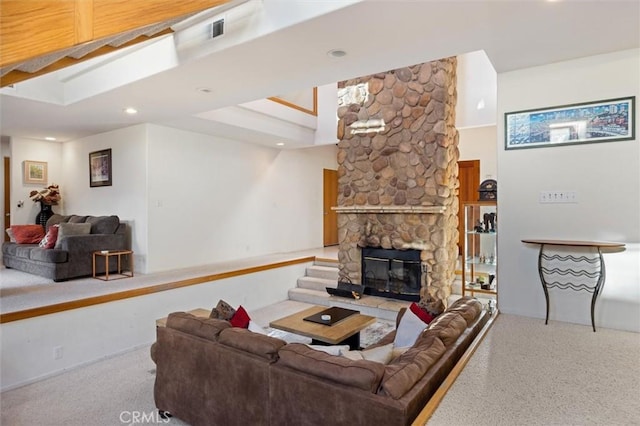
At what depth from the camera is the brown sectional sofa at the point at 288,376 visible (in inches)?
63.1

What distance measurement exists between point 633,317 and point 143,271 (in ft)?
17.2

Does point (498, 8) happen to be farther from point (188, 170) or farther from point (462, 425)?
point (188, 170)

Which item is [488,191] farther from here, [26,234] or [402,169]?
[26,234]

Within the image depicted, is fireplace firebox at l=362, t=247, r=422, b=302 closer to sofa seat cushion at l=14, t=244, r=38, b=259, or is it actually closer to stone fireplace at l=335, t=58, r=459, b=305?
stone fireplace at l=335, t=58, r=459, b=305

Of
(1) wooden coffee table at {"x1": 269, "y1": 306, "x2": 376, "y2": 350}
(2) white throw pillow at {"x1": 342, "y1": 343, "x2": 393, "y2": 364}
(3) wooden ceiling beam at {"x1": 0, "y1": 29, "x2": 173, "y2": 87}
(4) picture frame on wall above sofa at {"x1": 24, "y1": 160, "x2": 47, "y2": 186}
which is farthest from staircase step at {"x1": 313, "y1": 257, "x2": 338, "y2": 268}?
(4) picture frame on wall above sofa at {"x1": 24, "y1": 160, "x2": 47, "y2": 186}

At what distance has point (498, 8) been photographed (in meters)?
2.03

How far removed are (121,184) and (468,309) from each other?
4.93 m

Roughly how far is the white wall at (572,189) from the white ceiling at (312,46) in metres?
0.17

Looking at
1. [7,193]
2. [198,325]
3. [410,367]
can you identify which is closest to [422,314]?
[410,367]

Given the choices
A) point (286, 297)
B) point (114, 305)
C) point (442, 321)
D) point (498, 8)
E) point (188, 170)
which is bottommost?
point (286, 297)

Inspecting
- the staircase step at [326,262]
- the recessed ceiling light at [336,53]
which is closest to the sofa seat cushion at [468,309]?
the recessed ceiling light at [336,53]

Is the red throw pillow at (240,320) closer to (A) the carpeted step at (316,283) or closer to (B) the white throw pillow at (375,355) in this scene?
(B) the white throw pillow at (375,355)

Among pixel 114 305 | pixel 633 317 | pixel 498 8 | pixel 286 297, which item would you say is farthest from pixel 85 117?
pixel 633 317

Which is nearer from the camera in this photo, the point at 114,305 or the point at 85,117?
the point at 114,305
